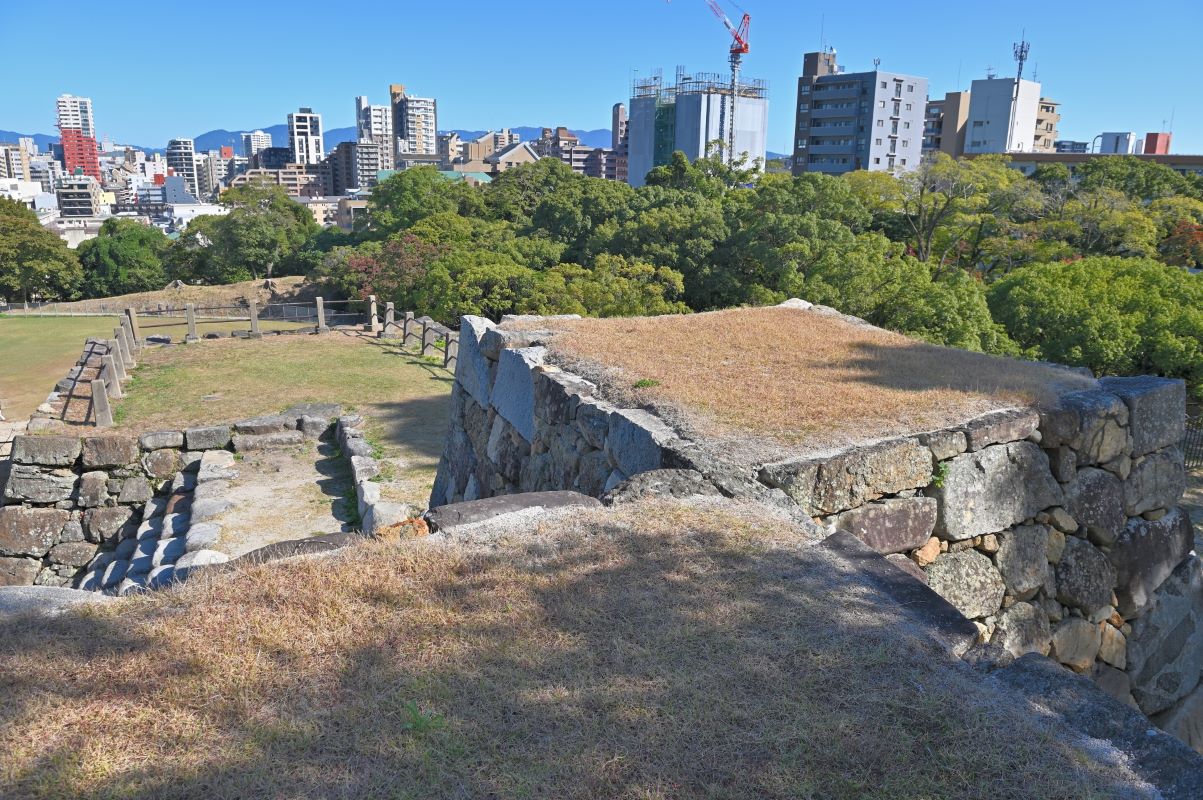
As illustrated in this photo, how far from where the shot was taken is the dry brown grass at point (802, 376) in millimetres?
4898

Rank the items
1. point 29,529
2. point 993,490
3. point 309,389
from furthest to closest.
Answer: point 309,389, point 29,529, point 993,490

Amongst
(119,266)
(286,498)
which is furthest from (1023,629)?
(119,266)

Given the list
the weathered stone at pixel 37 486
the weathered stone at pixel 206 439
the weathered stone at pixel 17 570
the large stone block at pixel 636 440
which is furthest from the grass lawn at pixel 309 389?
the large stone block at pixel 636 440

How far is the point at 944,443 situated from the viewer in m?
4.66

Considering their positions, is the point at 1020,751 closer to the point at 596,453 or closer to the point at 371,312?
the point at 596,453

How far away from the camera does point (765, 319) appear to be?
8.20 meters

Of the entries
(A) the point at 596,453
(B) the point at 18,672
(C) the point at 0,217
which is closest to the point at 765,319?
(A) the point at 596,453

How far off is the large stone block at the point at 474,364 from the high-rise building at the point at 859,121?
5869 cm

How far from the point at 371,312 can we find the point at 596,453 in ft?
56.6

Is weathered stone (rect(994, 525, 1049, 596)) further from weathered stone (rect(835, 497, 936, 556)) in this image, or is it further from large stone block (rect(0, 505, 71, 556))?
large stone block (rect(0, 505, 71, 556))

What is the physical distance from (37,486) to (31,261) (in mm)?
39750

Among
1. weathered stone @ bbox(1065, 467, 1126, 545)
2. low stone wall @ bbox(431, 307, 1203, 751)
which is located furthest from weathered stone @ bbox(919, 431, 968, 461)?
weathered stone @ bbox(1065, 467, 1126, 545)

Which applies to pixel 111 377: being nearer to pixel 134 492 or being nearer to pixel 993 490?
pixel 134 492

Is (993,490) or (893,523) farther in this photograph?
(993,490)
